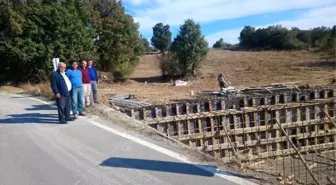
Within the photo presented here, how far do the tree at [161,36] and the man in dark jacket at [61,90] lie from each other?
75.1m

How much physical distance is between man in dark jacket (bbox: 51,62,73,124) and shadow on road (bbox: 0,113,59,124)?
1.40ft

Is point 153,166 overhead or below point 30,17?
below

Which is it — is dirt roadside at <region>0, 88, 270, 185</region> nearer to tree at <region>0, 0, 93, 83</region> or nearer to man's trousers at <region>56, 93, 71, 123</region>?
man's trousers at <region>56, 93, 71, 123</region>

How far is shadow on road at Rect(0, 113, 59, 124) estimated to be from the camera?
940cm

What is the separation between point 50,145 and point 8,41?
73.9 feet

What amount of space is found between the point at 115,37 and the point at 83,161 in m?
29.5

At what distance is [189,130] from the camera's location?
13.8m

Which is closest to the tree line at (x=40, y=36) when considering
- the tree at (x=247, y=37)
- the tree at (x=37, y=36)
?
the tree at (x=37, y=36)

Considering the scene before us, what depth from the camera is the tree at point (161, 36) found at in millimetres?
83875

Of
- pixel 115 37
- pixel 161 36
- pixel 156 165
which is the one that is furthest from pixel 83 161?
pixel 161 36

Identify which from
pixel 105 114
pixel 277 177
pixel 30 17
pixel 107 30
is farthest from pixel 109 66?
pixel 277 177

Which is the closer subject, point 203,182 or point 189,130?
point 203,182

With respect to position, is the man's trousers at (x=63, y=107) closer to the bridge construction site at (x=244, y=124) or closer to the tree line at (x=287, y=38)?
the bridge construction site at (x=244, y=124)

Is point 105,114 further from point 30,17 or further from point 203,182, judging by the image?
point 30,17
